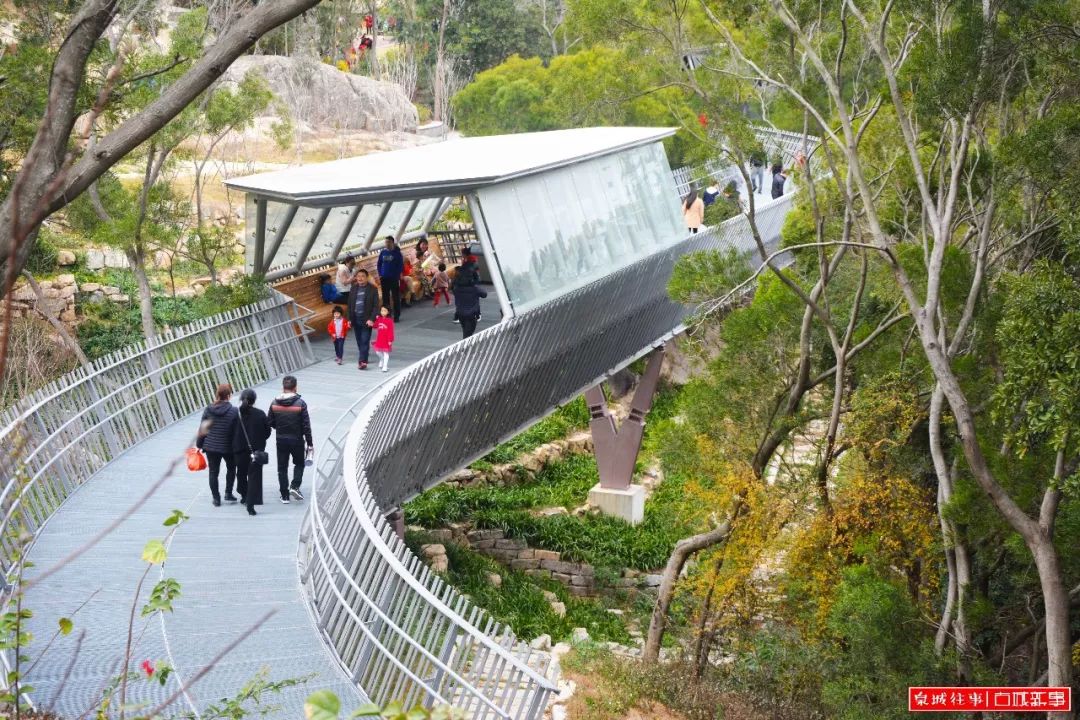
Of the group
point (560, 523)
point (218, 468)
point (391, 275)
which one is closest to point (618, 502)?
point (560, 523)

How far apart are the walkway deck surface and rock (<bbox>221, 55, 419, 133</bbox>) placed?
3520 cm

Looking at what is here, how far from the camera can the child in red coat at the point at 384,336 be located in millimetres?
16188

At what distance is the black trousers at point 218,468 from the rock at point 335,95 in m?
36.3

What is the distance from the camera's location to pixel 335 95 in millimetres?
48438

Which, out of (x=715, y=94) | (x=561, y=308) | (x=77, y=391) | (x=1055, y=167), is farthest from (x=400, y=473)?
(x=715, y=94)

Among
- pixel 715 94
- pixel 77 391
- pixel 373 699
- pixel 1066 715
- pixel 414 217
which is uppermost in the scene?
pixel 715 94

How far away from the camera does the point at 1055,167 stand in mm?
11844

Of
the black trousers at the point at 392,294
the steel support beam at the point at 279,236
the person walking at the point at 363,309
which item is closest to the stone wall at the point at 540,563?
the black trousers at the point at 392,294

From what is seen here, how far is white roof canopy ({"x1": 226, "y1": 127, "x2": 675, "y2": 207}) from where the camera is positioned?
49.9 feet

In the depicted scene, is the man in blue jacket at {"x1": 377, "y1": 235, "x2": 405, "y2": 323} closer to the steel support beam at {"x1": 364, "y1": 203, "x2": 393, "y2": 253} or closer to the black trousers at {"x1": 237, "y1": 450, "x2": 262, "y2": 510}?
the steel support beam at {"x1": 364, "y1": 203, "x2": 393, "y2": 253}

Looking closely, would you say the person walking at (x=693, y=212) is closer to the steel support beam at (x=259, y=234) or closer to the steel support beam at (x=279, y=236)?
the steel support beam at (x=279, y=236)

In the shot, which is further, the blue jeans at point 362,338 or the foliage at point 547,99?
the foliage at point 547,99

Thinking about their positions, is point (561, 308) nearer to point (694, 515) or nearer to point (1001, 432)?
point (694, 515)

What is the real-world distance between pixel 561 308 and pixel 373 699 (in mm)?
8998
